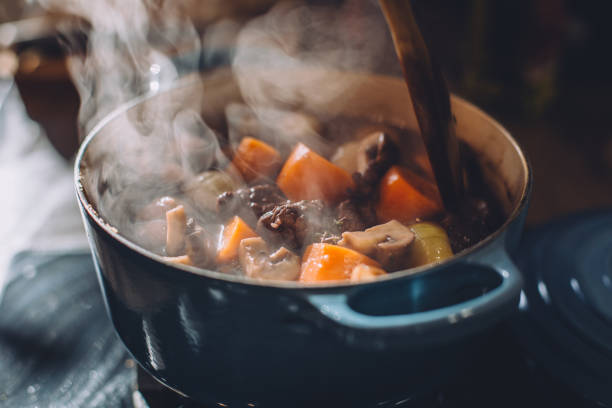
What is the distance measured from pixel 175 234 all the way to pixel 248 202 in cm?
19

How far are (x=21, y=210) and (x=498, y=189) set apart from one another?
49.3 inches

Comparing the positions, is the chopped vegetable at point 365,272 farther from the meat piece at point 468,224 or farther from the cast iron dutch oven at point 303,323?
the meat piece at point 468,224

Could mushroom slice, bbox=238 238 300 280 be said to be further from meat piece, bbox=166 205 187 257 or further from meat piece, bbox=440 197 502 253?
meat piece, bbox=440 197 502 253

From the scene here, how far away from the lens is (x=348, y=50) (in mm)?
1938

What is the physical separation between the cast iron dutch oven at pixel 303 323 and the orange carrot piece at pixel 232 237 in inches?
8.6

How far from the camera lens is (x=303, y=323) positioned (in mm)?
582

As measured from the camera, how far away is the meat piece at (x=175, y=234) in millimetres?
904

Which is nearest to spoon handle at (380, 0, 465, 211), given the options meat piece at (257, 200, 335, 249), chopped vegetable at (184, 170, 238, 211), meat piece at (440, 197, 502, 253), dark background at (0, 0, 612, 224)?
meat piece at (440, 197, 502, 253)

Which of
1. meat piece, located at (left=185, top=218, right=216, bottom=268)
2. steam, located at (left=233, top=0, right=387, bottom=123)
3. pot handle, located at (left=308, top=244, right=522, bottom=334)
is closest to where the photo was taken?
pot handle, located at (left=308, top=244, right=522, bottom=334)

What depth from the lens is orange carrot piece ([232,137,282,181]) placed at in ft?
3.82

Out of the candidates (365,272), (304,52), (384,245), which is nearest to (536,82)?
(304,52)

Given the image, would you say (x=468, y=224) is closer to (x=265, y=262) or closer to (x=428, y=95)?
(x=428, y=95)

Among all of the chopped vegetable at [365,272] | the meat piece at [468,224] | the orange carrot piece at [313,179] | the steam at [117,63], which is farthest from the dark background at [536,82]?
the chopped vegetable at [365,272]

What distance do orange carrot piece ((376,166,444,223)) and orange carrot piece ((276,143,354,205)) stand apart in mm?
91
